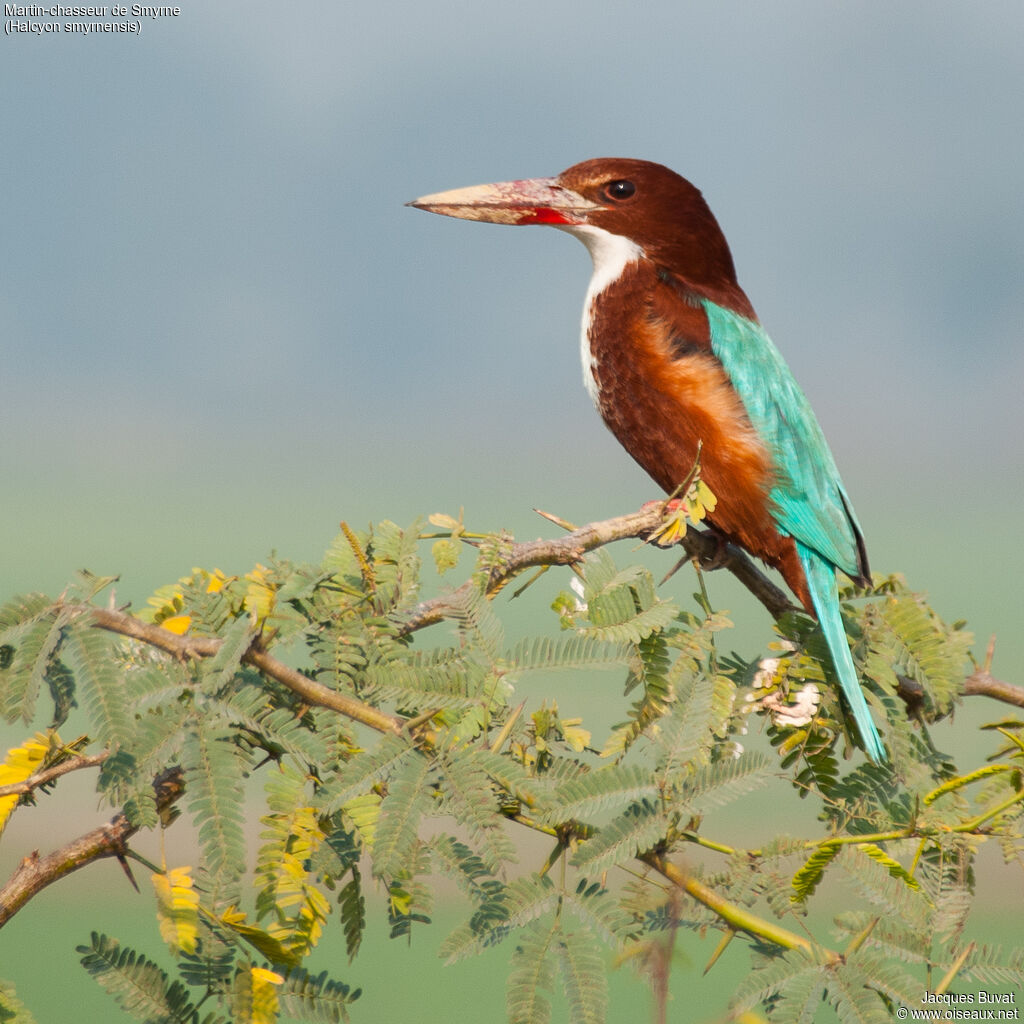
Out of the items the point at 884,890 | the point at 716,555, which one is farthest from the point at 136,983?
the point at 716,555

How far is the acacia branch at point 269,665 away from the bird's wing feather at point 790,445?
1.87m

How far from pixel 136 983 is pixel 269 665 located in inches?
18.8

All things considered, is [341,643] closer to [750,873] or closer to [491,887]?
[491,887]

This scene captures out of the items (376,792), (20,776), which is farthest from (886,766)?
(20,776)

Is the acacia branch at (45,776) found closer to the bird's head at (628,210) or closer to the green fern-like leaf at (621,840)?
the green fern-like leaf at (621,840)

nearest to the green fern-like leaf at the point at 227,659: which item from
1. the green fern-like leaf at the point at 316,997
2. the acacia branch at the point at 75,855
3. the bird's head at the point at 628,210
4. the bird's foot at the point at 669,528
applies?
the acacia branch at the point at 75,855

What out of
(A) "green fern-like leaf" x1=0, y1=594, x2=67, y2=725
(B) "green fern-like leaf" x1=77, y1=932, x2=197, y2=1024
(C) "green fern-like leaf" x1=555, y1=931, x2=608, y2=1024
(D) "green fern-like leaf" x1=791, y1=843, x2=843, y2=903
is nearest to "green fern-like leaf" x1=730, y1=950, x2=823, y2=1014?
(D) "green fern-like leaf" x1=791, y1=843, x2=843, y2=903

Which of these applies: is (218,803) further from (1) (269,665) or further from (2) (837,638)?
(2) (837,638)

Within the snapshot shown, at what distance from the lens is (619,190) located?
3.83 m

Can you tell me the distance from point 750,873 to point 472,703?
1.45ft

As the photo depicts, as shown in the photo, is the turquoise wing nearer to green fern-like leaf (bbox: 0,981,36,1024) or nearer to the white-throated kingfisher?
the white-throated kingfisher

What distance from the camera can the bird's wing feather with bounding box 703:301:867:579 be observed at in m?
3.16

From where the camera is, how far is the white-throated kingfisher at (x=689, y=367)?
3234 millimetres

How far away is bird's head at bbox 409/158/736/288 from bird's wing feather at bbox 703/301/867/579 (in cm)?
27
